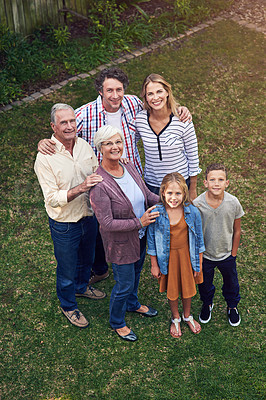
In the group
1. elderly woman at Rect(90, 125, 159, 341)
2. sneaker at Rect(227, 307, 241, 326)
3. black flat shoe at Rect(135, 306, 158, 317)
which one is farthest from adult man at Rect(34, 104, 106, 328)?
sneaker at Rect(227, 307, 241, 326)

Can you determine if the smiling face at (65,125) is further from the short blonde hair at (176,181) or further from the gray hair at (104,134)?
the short blonde hair at (176,181)

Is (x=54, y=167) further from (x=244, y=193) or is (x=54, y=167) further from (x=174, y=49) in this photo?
(x=174, y=49)

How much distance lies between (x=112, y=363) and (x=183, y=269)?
115cm

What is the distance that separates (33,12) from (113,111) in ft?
17.4

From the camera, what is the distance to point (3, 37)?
859 cm

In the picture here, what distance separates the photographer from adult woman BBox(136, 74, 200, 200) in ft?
15.0

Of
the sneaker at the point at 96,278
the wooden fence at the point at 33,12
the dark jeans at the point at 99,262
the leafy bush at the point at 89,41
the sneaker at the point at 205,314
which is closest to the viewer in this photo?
the sneaker at the point at 205,314

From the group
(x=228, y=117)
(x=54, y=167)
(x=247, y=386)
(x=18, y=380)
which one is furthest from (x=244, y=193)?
(x=18, y=380)

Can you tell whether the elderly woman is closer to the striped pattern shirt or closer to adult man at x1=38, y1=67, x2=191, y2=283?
the striped pattern shirt

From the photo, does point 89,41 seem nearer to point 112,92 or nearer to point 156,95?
point 112,92

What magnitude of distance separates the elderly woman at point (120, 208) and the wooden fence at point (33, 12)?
561 centimetres

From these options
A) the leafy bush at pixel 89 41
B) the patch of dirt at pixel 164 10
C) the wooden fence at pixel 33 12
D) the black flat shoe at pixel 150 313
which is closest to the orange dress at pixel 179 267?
the black flat shoe at pixel 150 313

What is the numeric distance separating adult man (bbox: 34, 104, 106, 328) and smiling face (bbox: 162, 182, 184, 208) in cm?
61

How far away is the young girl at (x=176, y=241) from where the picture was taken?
425 cm
